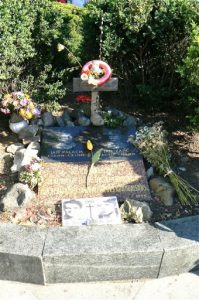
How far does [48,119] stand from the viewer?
19.8 feet

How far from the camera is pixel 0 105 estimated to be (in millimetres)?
5809

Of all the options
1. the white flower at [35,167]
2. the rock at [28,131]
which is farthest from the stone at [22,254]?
the rock at [28,131]

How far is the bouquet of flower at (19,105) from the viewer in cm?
564

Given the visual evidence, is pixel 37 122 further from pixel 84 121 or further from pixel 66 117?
pixel 84 121

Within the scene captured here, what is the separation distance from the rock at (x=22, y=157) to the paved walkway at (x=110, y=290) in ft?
4.53

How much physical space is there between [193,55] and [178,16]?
1005mm

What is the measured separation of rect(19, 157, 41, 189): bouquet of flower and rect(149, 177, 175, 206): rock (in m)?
1.30

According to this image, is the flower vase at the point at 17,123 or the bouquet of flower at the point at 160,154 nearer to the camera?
the bouquet of flower at the point at 160,154

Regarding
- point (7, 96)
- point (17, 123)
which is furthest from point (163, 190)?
point (7, 96)

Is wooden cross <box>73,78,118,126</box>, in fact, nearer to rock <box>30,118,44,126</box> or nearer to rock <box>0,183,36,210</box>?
rock <box>30,118,44,126</box>

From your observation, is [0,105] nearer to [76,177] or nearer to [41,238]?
[76,177]

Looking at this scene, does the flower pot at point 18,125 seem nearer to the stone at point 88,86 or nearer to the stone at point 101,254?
the stone at point 88,86

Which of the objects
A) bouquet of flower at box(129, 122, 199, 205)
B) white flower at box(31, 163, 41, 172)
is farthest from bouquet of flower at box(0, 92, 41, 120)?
bouquet of flower at box(129, 122, 199, 205)

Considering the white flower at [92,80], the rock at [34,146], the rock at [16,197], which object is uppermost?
the white flower at [92,80]
